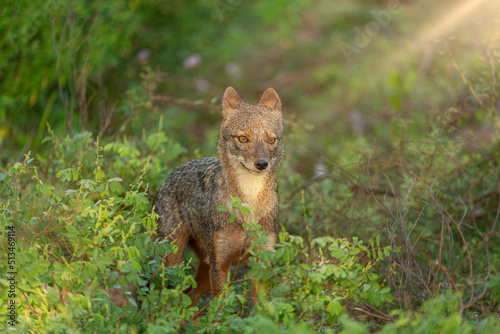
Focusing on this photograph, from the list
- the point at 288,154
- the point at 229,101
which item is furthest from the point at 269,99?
the point at 288,154

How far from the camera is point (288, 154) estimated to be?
764 cm

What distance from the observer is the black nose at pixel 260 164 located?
472 centimetres

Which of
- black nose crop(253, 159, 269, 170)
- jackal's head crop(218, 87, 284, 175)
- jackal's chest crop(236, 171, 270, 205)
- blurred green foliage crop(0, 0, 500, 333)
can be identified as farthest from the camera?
jackal's chest crop(236, 171, 270, 205)

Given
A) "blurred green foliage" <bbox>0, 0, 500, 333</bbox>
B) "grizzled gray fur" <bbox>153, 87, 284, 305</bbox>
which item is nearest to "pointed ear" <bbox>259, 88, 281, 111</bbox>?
"grizzled gray fur" <bbox>153, 87, 284, 305</bbox>

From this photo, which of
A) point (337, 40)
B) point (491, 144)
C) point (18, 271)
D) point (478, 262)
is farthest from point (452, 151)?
point (337, 40)

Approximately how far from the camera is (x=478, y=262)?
6.10 m

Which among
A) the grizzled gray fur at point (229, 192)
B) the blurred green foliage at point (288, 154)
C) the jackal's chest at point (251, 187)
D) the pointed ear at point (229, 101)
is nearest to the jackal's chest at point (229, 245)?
the grizzled gray fur at point (229, 192)

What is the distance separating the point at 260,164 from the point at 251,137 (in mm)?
329

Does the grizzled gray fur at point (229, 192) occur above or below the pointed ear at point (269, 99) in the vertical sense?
below

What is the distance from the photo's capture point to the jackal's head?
4.84 m

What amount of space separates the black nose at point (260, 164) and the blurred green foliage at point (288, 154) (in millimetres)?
333

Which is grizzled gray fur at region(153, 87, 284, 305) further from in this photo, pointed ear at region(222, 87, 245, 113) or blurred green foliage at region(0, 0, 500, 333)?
blurred green foliage at region(0, 0, 500, 333)

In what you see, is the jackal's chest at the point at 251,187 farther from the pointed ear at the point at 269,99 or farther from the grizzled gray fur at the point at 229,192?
the pointed ear at the point at 269,99

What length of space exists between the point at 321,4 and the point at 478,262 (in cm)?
914
